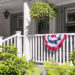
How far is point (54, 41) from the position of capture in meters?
5.12

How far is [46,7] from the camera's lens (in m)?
5.35

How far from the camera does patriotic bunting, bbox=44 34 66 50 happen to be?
502 centimetres

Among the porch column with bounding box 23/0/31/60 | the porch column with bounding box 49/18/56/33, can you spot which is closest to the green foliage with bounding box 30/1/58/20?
the porch column with bounding box 23/0/31/60

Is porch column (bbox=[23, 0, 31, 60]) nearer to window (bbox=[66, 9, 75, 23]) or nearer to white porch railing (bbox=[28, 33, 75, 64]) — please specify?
white porch railing (bbox=[28, 33, 75, 64])

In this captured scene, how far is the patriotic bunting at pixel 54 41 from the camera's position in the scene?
502 cm

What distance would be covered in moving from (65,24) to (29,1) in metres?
2.17

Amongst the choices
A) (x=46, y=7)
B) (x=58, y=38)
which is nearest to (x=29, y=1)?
(x=46, y=7)

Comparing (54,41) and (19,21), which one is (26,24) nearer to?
(54,41)

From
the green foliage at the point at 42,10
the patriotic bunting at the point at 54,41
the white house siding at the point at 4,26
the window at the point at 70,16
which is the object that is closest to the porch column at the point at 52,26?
the window at the point at 70,16

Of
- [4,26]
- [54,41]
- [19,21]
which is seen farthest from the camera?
[4,26]

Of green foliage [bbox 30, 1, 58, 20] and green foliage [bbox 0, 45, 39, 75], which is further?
green foliage [bbox 30, 1, 58, 20]

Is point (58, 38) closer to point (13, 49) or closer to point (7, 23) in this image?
point (13, 49)

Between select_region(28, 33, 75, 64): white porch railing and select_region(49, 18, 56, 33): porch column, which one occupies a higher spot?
select_region(49, 18, 56, 33): porch column

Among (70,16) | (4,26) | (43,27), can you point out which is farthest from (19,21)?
(70,16)
